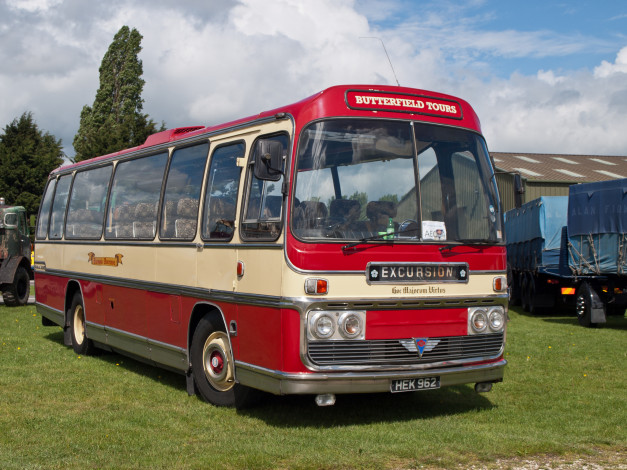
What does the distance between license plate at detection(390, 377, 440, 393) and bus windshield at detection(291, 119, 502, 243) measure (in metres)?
1.24

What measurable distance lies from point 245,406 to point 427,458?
234cm

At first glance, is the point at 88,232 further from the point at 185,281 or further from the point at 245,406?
the point at 245,406

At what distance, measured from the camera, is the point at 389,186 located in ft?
24.7

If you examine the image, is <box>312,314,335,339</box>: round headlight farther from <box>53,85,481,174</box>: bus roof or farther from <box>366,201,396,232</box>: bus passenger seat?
<box>53,85,481,174</box>: bus roof

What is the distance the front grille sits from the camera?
7133 millimetres

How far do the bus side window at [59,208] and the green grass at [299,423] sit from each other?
8.79 feet

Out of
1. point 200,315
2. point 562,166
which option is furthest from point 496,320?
point 562,166

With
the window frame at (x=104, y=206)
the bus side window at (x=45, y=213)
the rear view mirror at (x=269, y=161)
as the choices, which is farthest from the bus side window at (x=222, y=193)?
the bus side window at (x=45, y=213)

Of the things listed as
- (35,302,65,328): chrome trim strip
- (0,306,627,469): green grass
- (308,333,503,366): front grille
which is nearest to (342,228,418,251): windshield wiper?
(308,333,503,366): front grille

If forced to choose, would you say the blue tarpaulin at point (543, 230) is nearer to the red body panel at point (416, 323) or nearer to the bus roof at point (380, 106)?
the bus roof at point (380, 106)

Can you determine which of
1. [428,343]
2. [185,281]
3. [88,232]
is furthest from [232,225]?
[88,232]

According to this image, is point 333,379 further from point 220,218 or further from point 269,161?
point 220,218

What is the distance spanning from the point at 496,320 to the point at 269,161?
2.71m

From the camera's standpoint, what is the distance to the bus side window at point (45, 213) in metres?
14.1
